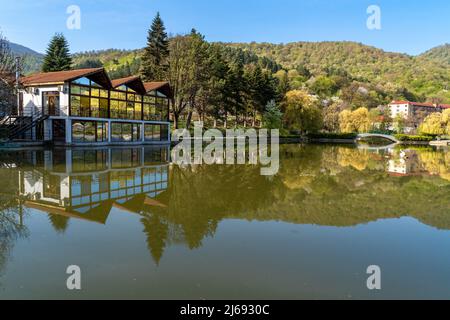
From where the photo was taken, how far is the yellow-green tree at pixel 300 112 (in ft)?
168

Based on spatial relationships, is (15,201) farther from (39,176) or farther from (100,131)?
(100,131)

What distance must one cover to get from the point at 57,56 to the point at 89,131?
21.1 metres

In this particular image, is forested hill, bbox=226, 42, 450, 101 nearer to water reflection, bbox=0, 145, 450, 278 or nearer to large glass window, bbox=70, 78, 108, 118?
large glass window, bbox=70, 78, 108, 118

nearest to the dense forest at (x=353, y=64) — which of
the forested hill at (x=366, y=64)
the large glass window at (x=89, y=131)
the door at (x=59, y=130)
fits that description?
the forested hill at (x=366, y=64)

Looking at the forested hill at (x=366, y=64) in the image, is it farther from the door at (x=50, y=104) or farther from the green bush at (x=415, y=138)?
the door at (x=50, y=104)

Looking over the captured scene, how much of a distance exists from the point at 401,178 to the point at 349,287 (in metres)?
10.8

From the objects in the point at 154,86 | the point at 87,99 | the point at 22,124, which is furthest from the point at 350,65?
the point at 22,124

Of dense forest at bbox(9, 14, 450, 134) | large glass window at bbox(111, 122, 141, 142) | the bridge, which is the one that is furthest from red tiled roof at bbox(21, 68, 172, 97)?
the bridge

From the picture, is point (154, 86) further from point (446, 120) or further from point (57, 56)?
point (446, 120)

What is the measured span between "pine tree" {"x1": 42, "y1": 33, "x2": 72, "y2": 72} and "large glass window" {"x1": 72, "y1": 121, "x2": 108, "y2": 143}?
736 inches

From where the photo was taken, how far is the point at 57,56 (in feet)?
139

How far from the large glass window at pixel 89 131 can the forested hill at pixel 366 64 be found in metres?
92.6

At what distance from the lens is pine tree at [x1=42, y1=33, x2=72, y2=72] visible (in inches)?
1654

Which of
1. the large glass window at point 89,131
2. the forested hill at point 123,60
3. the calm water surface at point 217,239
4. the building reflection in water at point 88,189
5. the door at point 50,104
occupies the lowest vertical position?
the calm water surface at point 217,239
